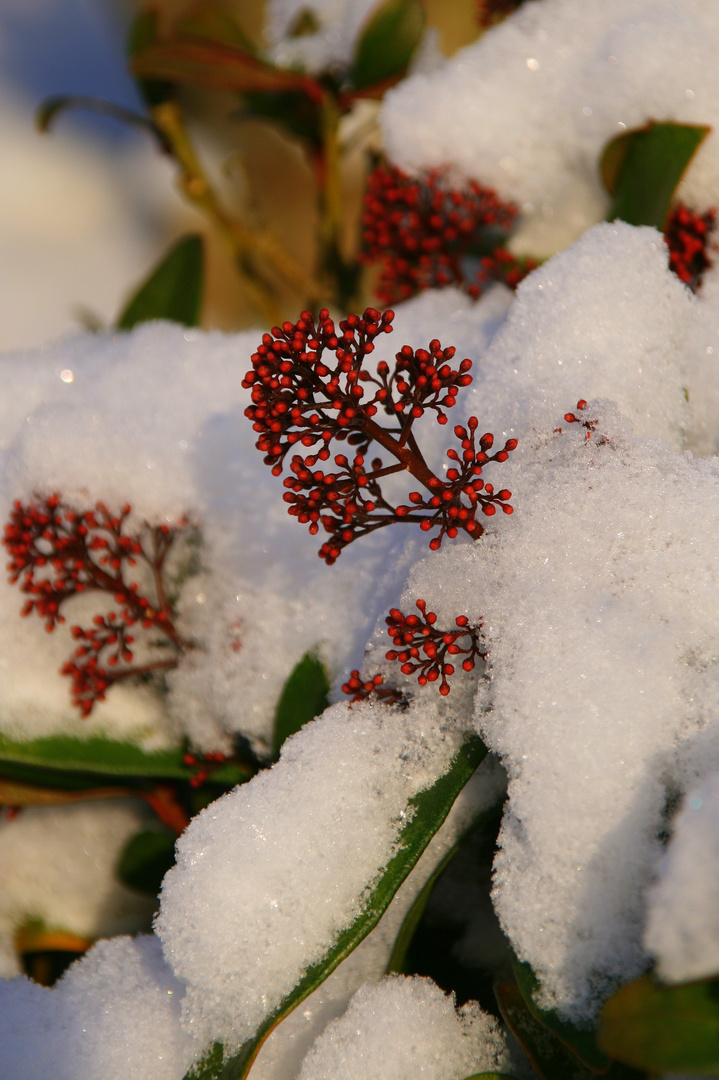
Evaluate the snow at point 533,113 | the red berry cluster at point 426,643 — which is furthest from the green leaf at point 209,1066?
the snow at point 533,113

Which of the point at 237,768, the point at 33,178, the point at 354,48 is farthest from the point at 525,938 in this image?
the point at 33,178

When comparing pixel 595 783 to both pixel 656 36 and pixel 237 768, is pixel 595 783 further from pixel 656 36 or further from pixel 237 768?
pixel 656 36

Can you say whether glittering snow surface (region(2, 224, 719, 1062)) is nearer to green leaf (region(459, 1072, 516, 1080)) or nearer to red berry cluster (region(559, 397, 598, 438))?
red berry cluster (region(559, 397, 598, 438))

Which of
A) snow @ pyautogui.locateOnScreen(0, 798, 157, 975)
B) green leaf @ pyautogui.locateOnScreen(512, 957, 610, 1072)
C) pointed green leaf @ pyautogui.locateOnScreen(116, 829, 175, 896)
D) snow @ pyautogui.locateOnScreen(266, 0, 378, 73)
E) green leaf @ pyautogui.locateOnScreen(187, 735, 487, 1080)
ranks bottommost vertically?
snow @ pyautogui.locateOnScreen(0, 798, 157, 975)

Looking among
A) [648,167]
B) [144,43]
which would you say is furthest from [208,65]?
[648,167]

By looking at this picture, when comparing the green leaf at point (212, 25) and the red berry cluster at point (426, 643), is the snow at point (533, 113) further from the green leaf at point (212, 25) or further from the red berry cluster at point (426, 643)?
the red berry cluster at point (426, 643)

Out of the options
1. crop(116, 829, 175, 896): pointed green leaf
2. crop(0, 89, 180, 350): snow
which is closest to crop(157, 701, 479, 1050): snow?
crop(116, 829, 175, 896): pointed green leaf
